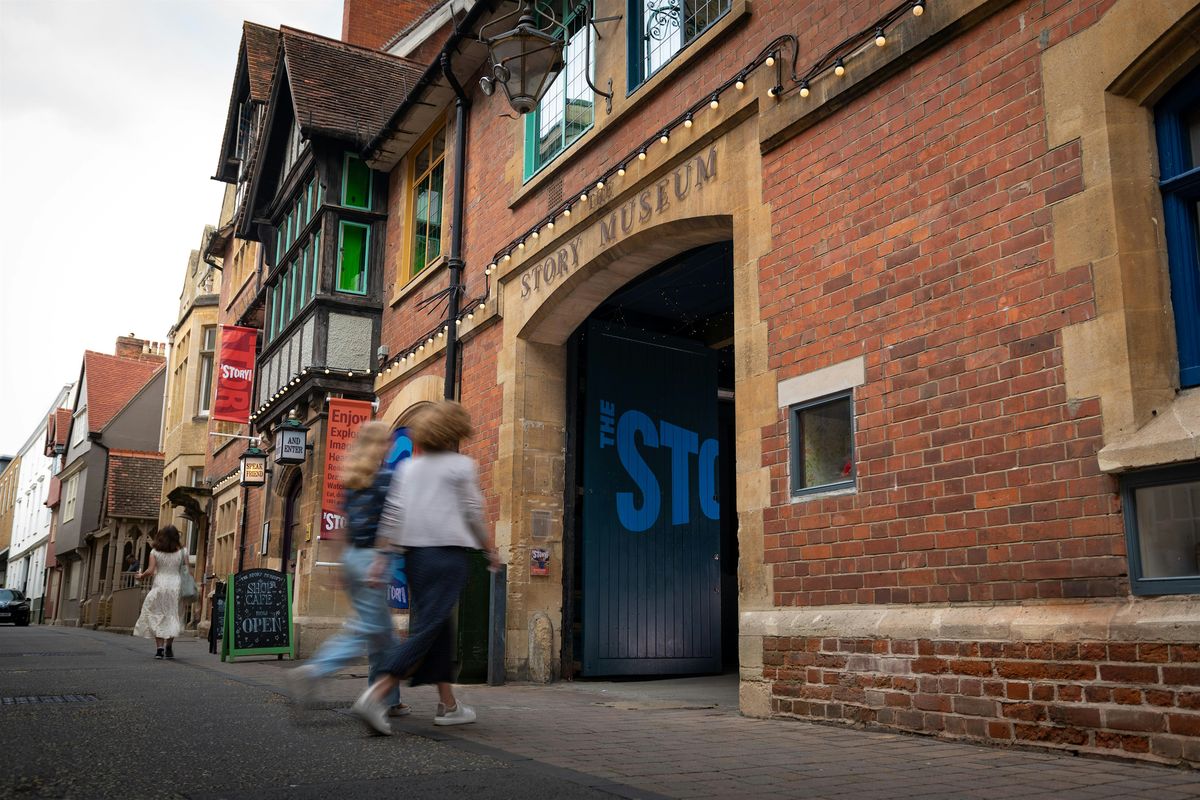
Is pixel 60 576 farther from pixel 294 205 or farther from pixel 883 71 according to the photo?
pixel 883 71

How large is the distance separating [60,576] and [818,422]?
47.3 metres

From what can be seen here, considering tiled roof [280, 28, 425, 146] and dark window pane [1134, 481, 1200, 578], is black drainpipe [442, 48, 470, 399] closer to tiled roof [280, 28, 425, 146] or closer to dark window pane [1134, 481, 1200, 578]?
tiled roof [280, 28, 425, 146]

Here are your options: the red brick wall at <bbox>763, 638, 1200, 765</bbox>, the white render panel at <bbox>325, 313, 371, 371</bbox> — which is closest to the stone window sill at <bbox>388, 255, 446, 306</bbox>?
the white render panel at <bbox>325, 313, 371, 371</bbox>

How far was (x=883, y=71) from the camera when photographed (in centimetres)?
628

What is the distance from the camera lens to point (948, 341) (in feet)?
18.3

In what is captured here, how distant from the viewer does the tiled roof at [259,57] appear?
858 inches

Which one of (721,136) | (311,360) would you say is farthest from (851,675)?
(311,360)

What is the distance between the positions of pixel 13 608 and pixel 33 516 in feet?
75.9

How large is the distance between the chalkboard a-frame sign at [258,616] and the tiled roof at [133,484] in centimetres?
2592

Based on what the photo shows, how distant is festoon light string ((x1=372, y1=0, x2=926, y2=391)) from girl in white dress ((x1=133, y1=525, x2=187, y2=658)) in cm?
483

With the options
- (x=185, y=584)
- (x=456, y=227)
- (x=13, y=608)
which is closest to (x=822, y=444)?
(x=456, y=227)

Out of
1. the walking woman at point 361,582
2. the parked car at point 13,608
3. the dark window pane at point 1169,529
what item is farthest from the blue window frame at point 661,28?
the parked car at point 13,608

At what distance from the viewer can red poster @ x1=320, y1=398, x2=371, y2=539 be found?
14188mm

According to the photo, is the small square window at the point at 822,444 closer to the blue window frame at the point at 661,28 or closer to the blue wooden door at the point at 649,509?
the blue window frame at the point at 661,28
